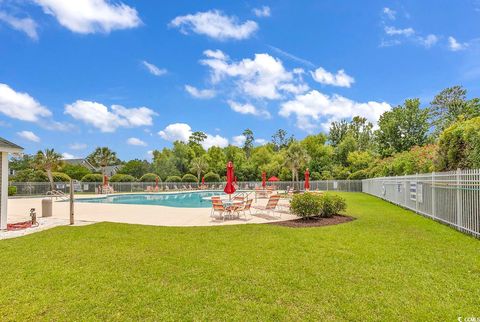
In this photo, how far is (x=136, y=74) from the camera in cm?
2445

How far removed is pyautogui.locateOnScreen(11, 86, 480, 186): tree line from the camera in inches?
1398

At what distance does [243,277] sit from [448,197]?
778cm

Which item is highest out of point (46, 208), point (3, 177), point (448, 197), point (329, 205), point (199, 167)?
point (199, 167)

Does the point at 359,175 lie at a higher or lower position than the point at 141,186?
higher

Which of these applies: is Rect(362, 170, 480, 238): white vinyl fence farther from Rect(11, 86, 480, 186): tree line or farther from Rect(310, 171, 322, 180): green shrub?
Rect(310, 171, 322, 180): green shrub

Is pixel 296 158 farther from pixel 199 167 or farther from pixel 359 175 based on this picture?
pixel 199 167

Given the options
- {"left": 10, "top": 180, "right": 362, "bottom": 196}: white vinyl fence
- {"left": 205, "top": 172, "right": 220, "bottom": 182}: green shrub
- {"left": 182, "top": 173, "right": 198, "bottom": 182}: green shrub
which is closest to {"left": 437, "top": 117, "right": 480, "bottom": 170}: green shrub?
{"left": 10, "top": 180, "right": 362, "bottom": 196}: white vinyl fence

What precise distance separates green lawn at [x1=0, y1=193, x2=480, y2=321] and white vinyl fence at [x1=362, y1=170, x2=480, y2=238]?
60 cm

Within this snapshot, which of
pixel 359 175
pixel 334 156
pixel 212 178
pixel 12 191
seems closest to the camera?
pixel 12 191

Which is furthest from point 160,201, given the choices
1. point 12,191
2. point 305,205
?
point 305,205

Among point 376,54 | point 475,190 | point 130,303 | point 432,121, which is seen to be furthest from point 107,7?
point 432,121

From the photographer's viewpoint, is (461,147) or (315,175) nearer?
(461,147)

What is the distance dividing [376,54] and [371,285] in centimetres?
1929

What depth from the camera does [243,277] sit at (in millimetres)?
4699
